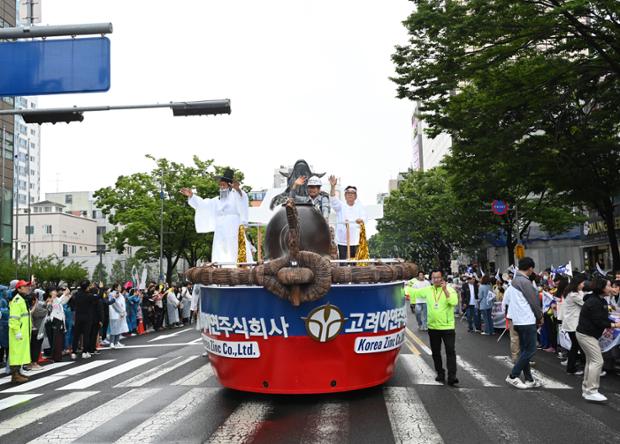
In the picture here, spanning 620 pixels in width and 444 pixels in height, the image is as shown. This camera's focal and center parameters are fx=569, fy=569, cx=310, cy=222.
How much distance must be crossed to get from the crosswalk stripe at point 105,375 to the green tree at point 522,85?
9948mm

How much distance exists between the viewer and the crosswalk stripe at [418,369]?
9.60 metres

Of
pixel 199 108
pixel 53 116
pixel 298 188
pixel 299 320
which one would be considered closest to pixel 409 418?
pixel 299 320

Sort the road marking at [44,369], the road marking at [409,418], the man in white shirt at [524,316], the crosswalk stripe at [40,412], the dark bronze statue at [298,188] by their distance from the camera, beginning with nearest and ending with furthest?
the road marking at [409,418] → the crosswalk stripe at [40,412] → the man in white shirt at [524,316] → the dark bronze statue at [298,188] → the road marking at [44,369]

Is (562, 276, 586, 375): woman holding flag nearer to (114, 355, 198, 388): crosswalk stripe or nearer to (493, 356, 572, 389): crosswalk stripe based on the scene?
(493, 356, 572, 389): crosswalk stripe

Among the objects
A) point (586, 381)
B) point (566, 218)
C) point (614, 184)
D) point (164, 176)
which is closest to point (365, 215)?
point (586, 381)

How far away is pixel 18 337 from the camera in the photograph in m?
10.8

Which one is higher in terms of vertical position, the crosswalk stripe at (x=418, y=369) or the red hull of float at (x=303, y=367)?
the red hull of float at (x=303, y=367)

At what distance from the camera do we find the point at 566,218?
112ft

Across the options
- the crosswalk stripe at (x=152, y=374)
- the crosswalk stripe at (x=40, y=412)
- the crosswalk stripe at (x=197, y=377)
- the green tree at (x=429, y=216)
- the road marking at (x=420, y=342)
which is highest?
the green tree at (x=429, y=216)

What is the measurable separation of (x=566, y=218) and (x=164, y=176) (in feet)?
88.4

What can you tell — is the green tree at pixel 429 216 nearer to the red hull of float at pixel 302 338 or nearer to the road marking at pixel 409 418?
the road marking at pixel 409 418

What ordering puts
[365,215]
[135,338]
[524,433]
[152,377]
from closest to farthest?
Result: 1. [524,433]
2. [365,215]
3. [152,377]
4. [135,338]

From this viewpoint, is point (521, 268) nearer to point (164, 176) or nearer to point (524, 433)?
point (524, 433)

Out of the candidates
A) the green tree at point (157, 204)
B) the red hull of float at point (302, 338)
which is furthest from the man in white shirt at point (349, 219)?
the green tree at point (157, 204)
